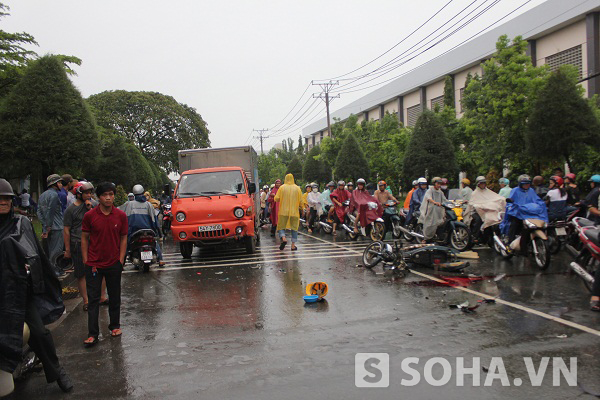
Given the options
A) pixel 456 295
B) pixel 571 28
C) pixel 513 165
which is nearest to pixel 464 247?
pixel 456 295

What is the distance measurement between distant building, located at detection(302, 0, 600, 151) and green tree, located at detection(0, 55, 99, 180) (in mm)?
20181

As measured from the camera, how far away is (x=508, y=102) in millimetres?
20031

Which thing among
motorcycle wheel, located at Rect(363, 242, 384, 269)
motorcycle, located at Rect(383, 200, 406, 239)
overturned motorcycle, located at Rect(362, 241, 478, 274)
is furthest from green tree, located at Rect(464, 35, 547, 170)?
motorcycle wheel, located at Rect(363, 242, 384, 269)

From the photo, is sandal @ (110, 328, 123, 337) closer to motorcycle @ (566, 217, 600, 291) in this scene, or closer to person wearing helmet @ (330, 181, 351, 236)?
motorcycle @ (566, 217, 600, 291)

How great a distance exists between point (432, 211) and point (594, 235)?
5253mm

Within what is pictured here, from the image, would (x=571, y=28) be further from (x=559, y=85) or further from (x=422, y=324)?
(x=422, y=324)

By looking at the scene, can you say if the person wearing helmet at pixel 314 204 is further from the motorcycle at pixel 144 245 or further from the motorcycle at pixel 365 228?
the motorcycle at pixel 144 245

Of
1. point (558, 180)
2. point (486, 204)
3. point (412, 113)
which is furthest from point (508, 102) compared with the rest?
point (412, 113)

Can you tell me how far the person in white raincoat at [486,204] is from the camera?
11.4m

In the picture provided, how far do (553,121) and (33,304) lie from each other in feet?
55.5

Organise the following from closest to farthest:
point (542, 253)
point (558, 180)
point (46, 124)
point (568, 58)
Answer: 1. point (542, 253)
2. point (558, 180)
3. point (46, 124)
4. point (568, 58)

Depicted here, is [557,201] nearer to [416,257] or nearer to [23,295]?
[416,257]

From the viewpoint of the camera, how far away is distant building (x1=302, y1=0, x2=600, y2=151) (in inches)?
1053

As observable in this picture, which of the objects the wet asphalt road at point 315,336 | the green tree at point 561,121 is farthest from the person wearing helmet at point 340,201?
the wet asphalt road at point 315,336
